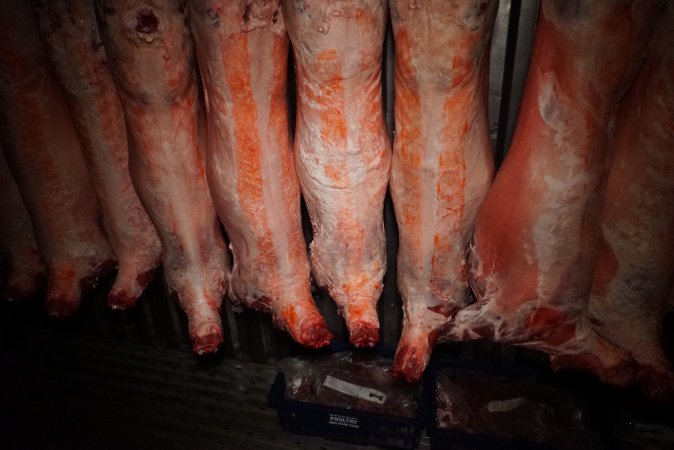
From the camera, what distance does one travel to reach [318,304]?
2.11m

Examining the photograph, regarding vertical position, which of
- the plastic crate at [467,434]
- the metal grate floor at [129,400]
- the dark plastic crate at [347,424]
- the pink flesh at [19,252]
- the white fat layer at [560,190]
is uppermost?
the white fat layer at [560,190]

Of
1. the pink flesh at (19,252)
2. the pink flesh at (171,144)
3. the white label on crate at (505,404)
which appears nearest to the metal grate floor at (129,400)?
the white label on crate at (505,404)

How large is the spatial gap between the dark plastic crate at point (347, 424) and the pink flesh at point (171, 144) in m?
0.77

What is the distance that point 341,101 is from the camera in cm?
106

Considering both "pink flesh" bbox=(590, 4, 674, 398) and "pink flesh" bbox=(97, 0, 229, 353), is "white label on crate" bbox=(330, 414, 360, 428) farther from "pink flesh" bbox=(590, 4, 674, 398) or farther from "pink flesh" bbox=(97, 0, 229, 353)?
"pink flesh" bbox=(590, 4, 674, 398)

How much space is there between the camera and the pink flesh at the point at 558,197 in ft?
2.89

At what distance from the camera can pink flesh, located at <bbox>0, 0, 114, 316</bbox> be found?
1247mm

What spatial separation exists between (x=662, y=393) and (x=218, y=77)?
1.19m

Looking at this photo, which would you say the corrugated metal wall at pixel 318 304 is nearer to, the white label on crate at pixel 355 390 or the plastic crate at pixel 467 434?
the plastic crate at pixel 467 434

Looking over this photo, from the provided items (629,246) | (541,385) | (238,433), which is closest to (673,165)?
(629,246)

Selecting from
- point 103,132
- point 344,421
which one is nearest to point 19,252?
point 103,132

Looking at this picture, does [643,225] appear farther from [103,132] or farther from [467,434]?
[103,132]

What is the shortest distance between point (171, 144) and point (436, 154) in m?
0.63

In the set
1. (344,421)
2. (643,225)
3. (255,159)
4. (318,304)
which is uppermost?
(255,159)
